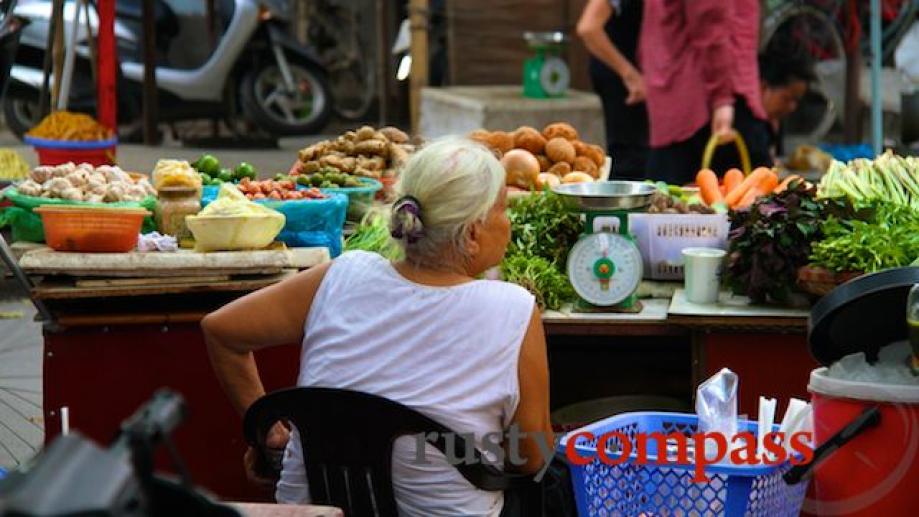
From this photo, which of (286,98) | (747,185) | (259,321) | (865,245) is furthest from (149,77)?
(259,321)

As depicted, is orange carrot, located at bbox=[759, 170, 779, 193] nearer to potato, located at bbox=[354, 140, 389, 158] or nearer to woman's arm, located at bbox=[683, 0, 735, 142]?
woman's arm, located at bbox=[683, 0, 735, 142]

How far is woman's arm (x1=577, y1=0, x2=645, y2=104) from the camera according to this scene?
21.8 ft

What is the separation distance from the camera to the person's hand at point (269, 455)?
10.0 feet

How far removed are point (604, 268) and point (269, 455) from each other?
1.14m

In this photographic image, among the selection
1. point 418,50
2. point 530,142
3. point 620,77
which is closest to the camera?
point 530,142

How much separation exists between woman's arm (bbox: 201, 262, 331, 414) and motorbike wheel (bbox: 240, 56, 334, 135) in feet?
26.6

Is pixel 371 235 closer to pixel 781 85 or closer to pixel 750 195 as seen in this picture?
pixel 750 195

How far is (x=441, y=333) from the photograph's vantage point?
2844 millimetres

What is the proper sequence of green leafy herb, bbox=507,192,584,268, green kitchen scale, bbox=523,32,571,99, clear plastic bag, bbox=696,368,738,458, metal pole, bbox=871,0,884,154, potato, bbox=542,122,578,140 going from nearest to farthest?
clear plastic bag, bbox=696,368,738,458 < green leafy herb, bbox=507,192,584,268 < potato, bbox=542,122,578,140 < metal pole, bbox=871,0,884,154 < green kitchen scale, bbox=523,32,571,99

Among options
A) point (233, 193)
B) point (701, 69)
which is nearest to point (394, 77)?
point (701, 69)

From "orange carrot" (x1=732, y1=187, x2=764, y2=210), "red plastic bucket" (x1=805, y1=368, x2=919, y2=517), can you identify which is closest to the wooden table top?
"red plastic bucket" (x1=805, y1=368, x2=919, y2=517)

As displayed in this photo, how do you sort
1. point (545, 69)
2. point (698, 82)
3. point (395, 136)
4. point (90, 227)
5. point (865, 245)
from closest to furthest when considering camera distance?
1. point (865, 245)
2. point (90, 227)
3. point (395, 136)
4. point (698, 82)
5. point (545, 69)

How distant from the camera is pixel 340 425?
2758 millimetres

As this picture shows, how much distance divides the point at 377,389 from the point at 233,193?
117cm
